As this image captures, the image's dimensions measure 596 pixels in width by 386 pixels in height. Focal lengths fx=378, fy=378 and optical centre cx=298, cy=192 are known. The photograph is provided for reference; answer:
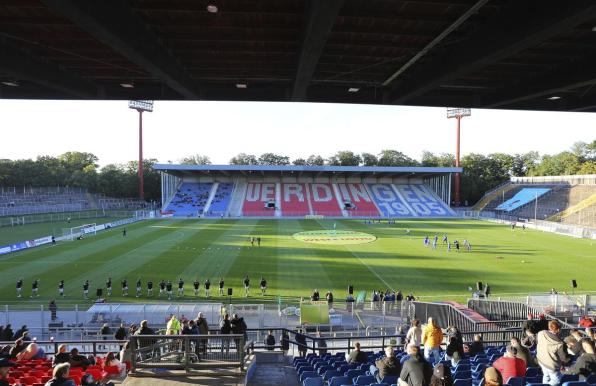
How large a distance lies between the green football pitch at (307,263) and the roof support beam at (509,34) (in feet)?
53.3

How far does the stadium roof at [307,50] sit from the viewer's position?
3.76m

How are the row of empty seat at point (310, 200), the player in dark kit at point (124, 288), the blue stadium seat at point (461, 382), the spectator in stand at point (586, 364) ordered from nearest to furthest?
the blue stadium seat at point (461, 382)
the spectator in stand at point (586, 364)
the player in dark kit at point (124, 288)
the row of empty seat at point (310, 200)

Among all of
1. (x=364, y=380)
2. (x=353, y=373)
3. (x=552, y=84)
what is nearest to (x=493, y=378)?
(x=364, y=380)

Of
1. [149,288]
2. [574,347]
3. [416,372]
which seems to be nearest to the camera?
[416,372]

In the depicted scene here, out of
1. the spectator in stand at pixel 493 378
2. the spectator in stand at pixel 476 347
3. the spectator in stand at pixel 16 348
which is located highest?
the spectator in stand at pixel 493 378

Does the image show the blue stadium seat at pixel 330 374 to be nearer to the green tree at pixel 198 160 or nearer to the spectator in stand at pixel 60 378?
the spectator in stand at pixel 60 378

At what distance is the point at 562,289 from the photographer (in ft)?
69.5

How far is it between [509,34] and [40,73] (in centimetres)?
585

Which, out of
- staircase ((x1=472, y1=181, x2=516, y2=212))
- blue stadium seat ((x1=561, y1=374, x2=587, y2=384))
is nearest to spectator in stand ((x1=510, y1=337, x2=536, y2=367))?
blue stadium seat ((x1=561, y1=374, x2=587, y2=384))

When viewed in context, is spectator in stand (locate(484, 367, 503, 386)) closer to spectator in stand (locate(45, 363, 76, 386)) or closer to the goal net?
spectator in stand (locate(45, 363, 76, 386))

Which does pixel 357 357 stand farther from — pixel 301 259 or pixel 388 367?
pixel 301 259

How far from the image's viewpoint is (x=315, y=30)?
3.63m

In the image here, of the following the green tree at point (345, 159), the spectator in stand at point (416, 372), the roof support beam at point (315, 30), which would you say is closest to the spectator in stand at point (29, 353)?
the spectator in stand at point (416, 372)

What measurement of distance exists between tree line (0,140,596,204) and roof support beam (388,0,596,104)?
7756 cm
